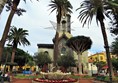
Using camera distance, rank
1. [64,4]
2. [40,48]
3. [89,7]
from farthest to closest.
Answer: [40,48] < [64,4] < [89,7]

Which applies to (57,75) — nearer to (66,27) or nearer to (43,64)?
(43,64)

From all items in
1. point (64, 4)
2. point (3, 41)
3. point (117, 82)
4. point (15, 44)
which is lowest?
point (117, 82)

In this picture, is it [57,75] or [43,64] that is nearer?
[57,75]

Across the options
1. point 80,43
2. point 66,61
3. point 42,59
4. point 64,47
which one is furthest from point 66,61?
point 80,43

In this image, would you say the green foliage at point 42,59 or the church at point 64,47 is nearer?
the green foliage at point 42,59

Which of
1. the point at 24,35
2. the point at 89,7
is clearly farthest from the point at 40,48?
the point at 89,7

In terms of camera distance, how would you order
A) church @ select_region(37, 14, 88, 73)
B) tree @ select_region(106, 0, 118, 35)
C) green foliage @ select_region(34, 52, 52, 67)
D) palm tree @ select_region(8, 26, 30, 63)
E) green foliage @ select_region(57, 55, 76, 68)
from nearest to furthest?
tree @ select_region(106, 0, 118, 35)
palm tree @ select_region(8, 26, 30, 63)
green foliage @ select_region(57, 55, 76, 68)
green foliage @ select_region(34, 52, 52, 67)
church @ select_region(37, 14, 88, 73)

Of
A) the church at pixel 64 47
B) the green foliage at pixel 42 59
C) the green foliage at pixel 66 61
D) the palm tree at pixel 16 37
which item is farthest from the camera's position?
the church at pixel 64 47

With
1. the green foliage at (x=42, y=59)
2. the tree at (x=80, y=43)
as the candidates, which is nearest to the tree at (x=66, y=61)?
the green foliage at (x=42, y=59)

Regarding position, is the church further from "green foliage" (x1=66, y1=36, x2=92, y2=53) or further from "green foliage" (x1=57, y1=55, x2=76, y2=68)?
"green foliage" (x1=66, y1=36, x2=92, y2=53)

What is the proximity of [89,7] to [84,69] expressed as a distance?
48.8 m

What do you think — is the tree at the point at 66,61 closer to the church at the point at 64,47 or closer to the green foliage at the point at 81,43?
the church at the point at 64,47

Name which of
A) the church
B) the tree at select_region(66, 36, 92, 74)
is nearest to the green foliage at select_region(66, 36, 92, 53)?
the tree at select_region(66, 36, 92, 74)

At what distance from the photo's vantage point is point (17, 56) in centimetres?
8919
